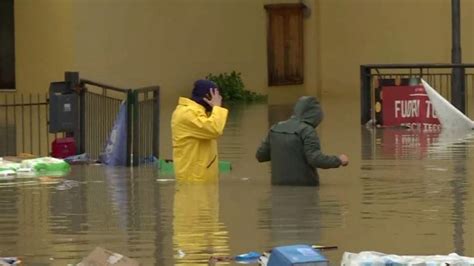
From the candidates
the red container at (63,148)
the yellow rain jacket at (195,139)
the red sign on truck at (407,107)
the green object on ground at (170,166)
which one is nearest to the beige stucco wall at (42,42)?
the red sign on truck at (407,107)

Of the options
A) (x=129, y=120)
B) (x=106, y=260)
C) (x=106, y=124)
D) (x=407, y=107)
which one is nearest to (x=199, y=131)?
(x=129, y=120)

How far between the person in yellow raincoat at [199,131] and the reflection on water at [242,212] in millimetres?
193

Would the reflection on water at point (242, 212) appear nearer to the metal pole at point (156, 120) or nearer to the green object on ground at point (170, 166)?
the green object on ground at point (170, 166)

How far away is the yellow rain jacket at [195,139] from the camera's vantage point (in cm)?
1263

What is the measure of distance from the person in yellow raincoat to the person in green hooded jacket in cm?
53

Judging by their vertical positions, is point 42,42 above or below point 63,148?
above

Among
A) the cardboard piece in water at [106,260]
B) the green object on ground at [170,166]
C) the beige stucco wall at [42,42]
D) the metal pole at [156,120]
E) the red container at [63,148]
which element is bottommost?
the cardboard piece in water at [106,260]

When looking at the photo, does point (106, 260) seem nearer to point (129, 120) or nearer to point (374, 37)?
point (129, 120)

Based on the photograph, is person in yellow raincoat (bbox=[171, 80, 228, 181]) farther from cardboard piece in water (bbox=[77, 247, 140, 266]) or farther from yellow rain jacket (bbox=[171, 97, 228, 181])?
cardboard piece in water (bbox=[77, 247, 140, 266])

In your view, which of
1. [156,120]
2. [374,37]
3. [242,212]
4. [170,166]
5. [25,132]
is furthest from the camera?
[374,37]

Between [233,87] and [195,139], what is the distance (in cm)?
1702

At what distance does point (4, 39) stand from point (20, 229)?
1739 centimetres

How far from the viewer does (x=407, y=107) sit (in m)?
20.9

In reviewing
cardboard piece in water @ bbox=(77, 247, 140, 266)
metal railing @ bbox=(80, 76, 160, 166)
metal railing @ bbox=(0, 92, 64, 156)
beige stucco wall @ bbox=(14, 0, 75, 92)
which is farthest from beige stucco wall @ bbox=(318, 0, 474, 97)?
cardboard piece in water @ bbox=(77, 247, 140, 266)
